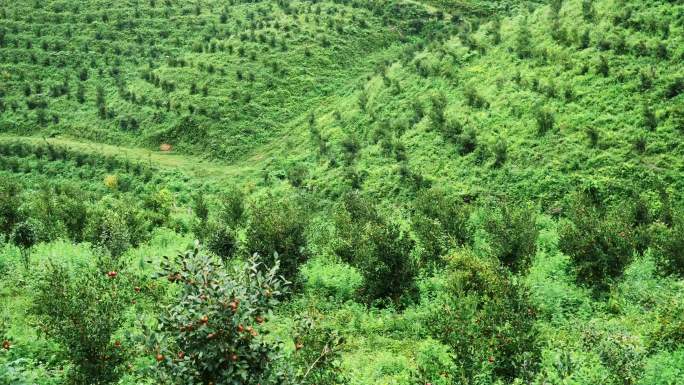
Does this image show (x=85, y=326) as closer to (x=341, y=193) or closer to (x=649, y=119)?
(x=341, y=193)

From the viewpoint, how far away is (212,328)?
7262 millimetres

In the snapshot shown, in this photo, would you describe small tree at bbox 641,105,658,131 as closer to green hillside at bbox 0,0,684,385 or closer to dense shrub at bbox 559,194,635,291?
green hillside at bbox 0,0,684,385

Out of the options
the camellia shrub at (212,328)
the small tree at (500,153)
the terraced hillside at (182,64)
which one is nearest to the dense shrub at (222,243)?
the camellia shrub at (212,328)

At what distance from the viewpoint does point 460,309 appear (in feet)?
43.9

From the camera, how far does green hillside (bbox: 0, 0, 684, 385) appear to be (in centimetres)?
1200

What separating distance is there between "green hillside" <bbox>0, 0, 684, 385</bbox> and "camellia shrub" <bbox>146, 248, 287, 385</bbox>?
45 millimetres

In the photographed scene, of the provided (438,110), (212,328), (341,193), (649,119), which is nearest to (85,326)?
(212,328)

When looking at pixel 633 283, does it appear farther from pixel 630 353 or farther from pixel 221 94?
pixel 221 94

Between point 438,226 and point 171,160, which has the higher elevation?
point 438,226

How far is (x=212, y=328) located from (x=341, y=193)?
125 feet

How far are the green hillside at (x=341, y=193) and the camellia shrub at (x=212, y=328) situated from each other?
45 mm

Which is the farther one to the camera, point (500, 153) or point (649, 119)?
point (500, 153)

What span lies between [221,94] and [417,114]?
29228mm

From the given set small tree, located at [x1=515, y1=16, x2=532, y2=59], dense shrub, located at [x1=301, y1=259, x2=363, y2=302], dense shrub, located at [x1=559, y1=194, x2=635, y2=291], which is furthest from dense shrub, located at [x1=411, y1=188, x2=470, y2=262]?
small tree, located at [x1=515, y1=16, x2=532, y2=59]
